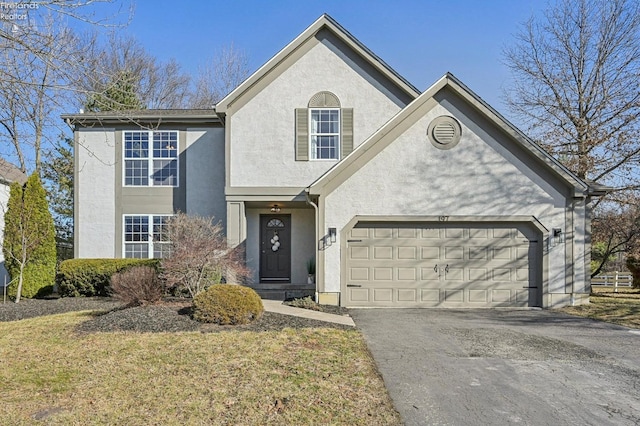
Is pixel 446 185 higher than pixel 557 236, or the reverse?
pixel 446 185

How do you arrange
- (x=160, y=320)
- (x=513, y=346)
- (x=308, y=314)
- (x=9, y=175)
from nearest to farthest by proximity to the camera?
1. (x=513, y=346)
2. (x=160, y=320)
3. (x=308, y=314)
4. (x=9, y=175)

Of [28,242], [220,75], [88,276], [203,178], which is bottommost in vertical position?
[88,276]

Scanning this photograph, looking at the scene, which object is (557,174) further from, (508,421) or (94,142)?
(94,142)

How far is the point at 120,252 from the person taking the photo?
15203mm

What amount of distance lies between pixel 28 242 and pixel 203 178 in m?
5.69

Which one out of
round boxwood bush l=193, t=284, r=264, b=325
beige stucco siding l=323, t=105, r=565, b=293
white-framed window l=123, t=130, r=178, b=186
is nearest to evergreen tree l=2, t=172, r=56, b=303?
white-framed window l=123, t=130, r=178, b=186

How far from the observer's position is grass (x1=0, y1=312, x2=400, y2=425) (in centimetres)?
465

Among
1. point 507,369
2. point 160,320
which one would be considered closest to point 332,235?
point 160,320

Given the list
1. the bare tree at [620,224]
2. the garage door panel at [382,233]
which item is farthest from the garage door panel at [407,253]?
the bare tree at [620,224]

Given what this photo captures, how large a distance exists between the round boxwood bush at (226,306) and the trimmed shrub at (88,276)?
Result: 5734mm

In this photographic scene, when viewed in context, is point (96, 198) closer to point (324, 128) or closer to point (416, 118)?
point (324, 128)

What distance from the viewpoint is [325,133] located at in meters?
14.1

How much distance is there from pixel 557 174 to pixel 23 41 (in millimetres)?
12016

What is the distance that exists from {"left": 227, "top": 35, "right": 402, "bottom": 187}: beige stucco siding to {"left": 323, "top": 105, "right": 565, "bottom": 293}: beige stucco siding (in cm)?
257
